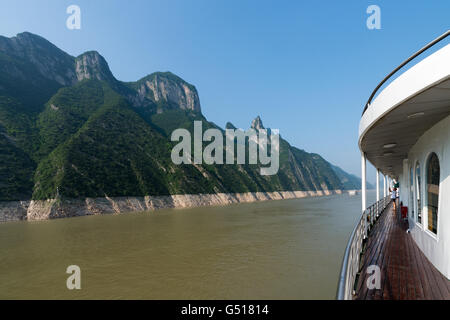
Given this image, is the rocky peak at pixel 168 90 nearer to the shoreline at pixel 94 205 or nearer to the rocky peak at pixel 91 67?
the rocky peak at pixel 91 67

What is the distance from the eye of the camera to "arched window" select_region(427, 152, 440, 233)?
5562 mm

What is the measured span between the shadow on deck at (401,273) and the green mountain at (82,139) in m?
44.9

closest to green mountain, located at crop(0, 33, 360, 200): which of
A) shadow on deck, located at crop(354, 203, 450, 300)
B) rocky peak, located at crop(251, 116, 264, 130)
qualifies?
shadow on deck, located at crop(354, 203, 450, 300)

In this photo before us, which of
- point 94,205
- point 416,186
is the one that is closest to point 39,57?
Result: point 94,205

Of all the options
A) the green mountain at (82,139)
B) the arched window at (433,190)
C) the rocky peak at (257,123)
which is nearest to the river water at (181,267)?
the arched window at (433,190)

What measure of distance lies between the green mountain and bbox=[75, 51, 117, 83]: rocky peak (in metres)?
0.43

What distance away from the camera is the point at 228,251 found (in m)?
13.7

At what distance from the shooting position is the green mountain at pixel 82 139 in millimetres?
44031

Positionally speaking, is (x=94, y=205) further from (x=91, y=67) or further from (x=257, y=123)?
(x=257, y=123)

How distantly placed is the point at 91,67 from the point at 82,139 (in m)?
65.5

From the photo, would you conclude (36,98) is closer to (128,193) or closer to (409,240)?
(128,193)

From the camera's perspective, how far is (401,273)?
16.7 feet

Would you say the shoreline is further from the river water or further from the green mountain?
the river water
